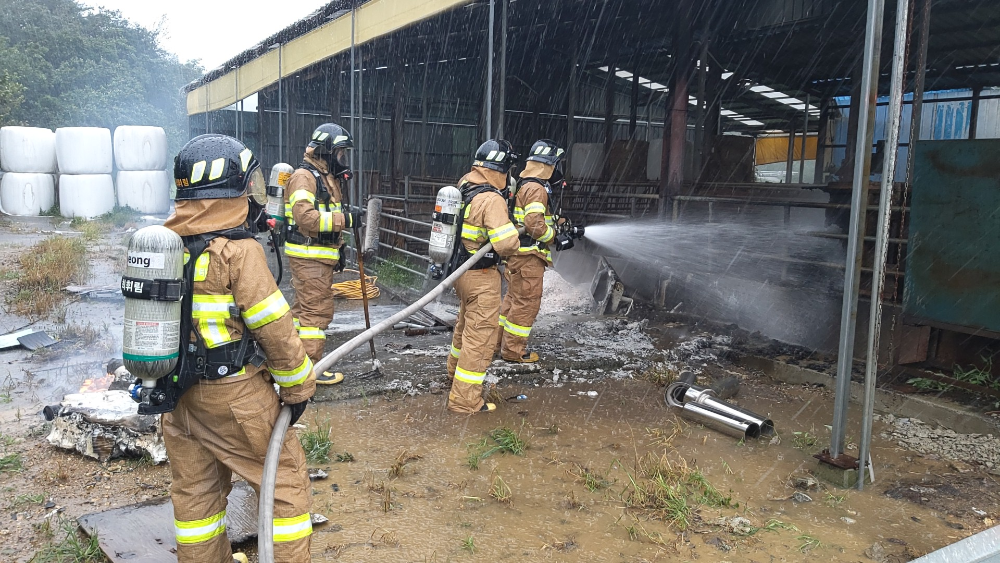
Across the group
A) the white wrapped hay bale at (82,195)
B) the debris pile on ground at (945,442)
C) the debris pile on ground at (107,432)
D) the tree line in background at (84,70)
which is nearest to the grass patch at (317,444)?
the debris pile on ground at (107,432)

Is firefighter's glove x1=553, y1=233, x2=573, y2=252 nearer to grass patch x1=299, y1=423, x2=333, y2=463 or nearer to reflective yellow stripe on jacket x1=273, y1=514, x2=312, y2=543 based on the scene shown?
grass patch x1=299, y1=423, x2=333, y2=463

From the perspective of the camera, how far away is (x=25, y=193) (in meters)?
17.5

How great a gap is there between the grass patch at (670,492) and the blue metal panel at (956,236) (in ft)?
8.63

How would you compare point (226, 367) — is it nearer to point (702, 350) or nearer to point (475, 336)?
point (475, 336)

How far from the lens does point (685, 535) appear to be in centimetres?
325

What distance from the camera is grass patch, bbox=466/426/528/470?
4.14 meters

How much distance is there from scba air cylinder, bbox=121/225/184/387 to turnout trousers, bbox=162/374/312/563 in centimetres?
26

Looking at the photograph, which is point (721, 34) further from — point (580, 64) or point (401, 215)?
point (401, 215)

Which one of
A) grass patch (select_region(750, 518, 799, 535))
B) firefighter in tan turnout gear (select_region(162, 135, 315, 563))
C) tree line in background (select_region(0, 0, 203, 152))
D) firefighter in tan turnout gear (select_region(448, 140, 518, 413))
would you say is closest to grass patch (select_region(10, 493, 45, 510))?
firefighter in tan turnout gear (select_region(162, 135, 315, 563))

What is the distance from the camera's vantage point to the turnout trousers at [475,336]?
15.8 ft

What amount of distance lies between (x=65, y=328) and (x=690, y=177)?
9.43 meters

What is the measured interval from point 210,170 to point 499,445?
249 cm

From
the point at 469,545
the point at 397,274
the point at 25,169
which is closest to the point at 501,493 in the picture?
the point at 469,545

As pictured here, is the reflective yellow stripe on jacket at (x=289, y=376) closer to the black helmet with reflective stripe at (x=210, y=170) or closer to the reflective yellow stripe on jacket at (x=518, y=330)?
the black helmet with reflective stripe at (x=210, y=170)
